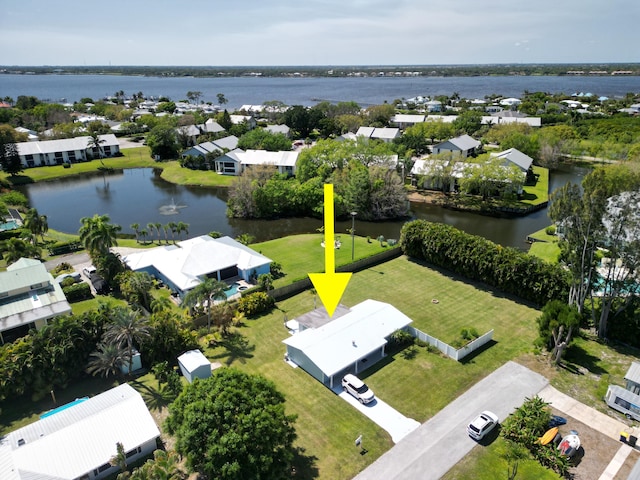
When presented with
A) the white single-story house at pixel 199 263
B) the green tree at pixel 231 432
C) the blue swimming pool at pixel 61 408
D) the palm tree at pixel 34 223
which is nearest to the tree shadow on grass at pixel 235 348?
the white single-story house at pixel 199 263

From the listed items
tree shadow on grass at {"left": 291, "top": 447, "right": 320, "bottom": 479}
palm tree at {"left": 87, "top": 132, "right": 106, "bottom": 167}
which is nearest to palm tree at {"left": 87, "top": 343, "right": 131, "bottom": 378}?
tree shadow on grass at {"left": 291, "top": 447, "right": 320, "bottom": 479}

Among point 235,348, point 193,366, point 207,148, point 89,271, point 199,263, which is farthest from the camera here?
point 207,148

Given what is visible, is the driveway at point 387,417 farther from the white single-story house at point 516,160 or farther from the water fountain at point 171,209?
the white single-story house at point 516,160

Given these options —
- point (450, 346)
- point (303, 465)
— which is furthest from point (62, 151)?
point (303, 465)

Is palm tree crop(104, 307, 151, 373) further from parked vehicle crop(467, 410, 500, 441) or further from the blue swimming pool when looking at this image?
parked vehicle crop(467, 410, 500, 441)

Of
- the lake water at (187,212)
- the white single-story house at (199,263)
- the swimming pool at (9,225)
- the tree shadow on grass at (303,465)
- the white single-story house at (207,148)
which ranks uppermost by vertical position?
the white single-story house at (207,148)

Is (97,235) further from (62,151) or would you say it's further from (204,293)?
(62,151)
